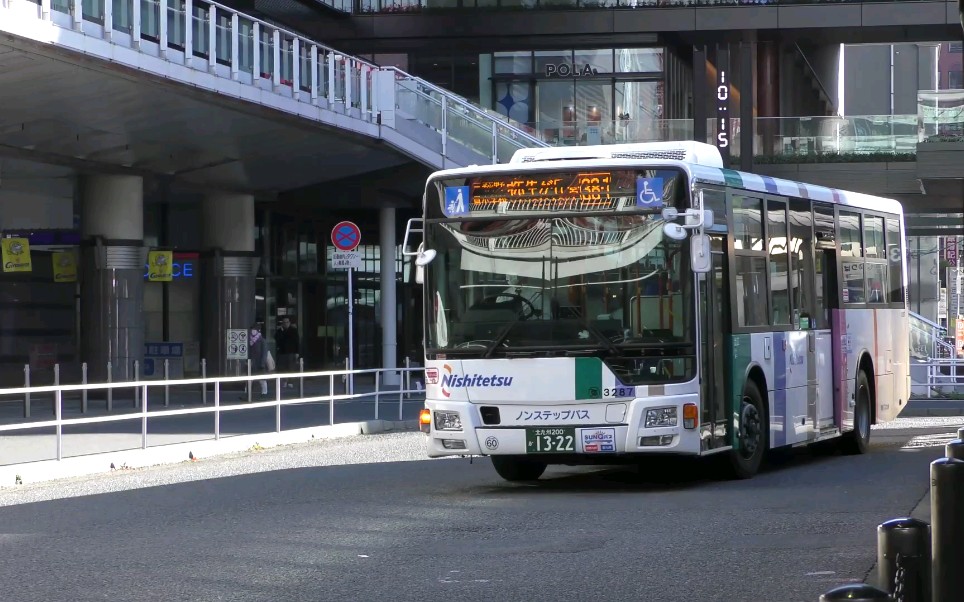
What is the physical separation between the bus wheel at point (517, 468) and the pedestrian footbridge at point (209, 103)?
931 cm

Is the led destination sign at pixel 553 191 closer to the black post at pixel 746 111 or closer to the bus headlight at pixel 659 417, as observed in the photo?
the bus headlight at pixel 659 417

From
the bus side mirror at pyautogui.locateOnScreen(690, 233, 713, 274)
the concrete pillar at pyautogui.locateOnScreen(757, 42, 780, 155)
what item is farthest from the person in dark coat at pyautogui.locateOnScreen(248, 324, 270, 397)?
the concrete pillar at pyautogui.locateOnScreen(757, 42, 780, 155)

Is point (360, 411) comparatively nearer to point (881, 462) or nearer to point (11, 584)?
point (881, 462)

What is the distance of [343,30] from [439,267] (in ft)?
108

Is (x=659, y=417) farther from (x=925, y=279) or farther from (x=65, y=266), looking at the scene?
(x=925, y=279)

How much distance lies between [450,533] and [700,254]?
373cm

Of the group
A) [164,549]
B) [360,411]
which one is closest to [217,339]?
[360,411]

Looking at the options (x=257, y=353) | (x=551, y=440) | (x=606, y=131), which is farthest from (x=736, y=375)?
(x=606, y=131)

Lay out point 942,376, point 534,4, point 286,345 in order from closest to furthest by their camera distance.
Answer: point 942,376, point 286,345, point 534,4

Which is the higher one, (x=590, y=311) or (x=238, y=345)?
(x=590, y=311)

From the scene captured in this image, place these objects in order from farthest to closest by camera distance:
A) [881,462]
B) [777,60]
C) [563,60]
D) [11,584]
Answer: [777,60] < [563,60] < [881,462] < [11,584]

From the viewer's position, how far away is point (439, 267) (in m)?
14.1

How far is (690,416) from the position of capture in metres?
13.5

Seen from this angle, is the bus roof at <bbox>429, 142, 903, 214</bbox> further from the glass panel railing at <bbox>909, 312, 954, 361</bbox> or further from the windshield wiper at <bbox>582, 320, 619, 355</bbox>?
the glass panel railing at <bbox>909, 312, 954, 361</bbox>
